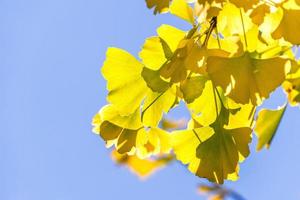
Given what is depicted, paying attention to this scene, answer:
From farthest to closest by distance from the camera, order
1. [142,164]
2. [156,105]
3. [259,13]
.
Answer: [142,164], [156,105], [259,13]

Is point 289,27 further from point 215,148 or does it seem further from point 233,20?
point 215,148

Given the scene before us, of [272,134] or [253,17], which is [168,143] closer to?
[272,134]

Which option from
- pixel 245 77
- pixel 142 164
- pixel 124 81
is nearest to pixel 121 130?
pixel 124 81

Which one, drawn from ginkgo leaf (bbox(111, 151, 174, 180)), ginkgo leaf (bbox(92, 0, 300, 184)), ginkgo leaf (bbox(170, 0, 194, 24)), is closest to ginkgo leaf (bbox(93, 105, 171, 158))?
ginkgo leaf (bbox(92, 0, 300, 184))

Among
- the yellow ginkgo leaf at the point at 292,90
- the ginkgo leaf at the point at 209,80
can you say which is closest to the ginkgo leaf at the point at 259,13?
→ the ginkgo leaf at the point at 209,80

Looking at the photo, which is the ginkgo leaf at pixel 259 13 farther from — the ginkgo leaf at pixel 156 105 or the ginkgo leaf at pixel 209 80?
the ginkgo leaf at pixel 156 105

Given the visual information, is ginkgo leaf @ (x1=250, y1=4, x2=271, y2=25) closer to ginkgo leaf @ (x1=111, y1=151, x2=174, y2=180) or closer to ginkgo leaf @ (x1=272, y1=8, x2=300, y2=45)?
ginkgo leaf @ (x1=272, y1=8, x2=300, y2=45)

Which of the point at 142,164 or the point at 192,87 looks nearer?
the point at 192,87

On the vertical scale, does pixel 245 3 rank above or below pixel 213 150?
above
